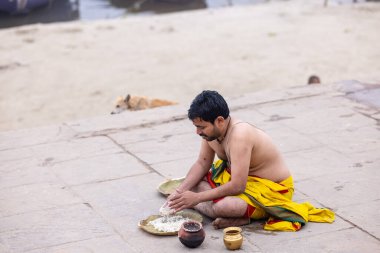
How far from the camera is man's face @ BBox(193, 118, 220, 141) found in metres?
4.73

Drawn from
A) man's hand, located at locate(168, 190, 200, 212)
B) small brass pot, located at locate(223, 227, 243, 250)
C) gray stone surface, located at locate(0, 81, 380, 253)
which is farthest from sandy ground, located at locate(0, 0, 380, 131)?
small brass pot, located at locate(223, 227, 243, 250)

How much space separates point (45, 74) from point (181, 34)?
147 inches

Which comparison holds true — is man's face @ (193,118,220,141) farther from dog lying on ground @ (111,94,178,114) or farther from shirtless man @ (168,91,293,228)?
dog lying on ground @ (111,94,178,114)

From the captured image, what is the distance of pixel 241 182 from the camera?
187 inches

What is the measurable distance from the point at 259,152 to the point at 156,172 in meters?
1.46

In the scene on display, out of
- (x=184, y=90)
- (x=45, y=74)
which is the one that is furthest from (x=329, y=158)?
(x=45, y=74)

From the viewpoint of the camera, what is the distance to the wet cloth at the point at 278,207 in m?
4.82

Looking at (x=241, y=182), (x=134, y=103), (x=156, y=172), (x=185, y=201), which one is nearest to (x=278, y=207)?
(x=241, y=182)

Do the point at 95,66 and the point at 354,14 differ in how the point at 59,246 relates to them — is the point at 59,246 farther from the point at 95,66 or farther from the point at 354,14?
the point at 354,14

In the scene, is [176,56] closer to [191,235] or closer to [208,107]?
[208,107]

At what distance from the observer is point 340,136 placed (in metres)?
6.81

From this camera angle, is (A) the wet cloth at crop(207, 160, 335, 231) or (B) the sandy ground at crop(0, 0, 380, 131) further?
(B) the sandy ground at crop(0, 0, 380, 131)

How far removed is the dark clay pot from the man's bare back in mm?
580

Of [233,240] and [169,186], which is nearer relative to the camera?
[233,240]
